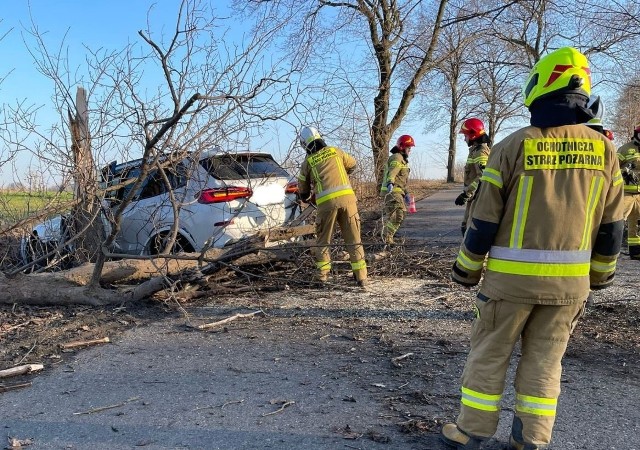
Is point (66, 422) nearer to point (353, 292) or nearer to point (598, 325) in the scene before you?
point (353, 292)

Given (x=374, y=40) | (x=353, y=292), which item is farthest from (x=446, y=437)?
(x=374, y=40)

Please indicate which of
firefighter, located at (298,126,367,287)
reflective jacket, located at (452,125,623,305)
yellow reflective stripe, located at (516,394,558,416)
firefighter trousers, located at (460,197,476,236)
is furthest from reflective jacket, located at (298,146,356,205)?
yellow reflective stripe, located at (516,394,558,416)

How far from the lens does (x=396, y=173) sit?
8836 mm

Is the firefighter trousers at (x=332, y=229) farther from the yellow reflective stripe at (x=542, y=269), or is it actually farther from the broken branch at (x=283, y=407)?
the yellow reflective stripe at (x=542, y=269)

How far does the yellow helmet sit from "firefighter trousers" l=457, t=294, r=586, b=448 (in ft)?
3.33

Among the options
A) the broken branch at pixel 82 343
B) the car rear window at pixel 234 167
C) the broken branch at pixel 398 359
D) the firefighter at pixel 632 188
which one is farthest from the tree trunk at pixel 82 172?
the firefighter at pixel 632 188

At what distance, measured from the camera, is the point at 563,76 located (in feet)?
8.48

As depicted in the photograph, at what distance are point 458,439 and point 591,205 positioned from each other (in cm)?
130

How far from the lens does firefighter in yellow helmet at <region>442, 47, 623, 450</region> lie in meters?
2.58

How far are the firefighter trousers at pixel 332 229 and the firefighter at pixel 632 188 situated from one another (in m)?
3.57

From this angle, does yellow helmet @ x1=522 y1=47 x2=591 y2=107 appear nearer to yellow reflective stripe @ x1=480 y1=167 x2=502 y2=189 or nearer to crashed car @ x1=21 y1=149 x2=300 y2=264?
yellow reflective stripe @ x1=480 y1=167 x2=502 y2=189

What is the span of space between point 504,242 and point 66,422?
2577 mm

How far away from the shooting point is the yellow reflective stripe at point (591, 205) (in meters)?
2.63

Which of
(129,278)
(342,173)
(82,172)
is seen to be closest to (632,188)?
(342,173)
